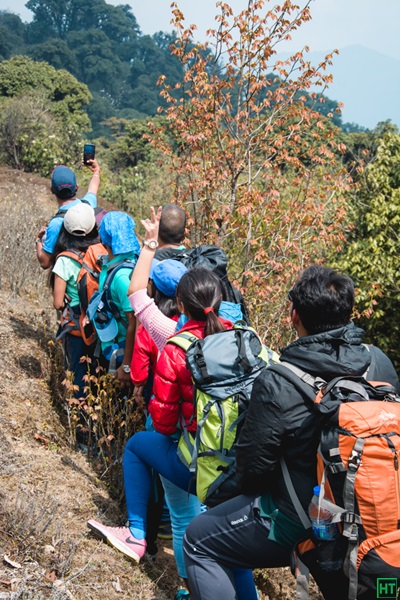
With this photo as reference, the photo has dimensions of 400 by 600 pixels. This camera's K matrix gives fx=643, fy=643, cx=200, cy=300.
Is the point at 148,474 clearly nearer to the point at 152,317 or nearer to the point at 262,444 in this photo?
the point at 152,317

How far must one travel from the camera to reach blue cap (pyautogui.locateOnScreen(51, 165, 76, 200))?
4.62 meters

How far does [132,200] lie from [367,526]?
1861cm

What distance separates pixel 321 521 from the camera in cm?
203

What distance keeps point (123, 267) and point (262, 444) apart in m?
1.72

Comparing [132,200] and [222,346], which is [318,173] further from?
[132,200]

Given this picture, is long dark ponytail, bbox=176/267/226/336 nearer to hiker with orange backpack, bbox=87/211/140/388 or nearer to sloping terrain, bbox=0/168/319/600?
hiker with orange backpack, bbox=87/211/140/388

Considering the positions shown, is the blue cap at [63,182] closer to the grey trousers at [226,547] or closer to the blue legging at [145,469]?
the blue legging at [145,469]

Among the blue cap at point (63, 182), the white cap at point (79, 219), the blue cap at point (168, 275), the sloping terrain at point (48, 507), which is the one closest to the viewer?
the sloping terrain at point (48, 507)

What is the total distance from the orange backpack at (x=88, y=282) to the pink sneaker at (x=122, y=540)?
1.34m

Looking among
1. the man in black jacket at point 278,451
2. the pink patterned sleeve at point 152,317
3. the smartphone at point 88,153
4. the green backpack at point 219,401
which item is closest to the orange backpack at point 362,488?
the man in black jacket at point 278,451

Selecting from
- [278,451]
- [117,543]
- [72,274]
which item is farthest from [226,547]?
[72,274]

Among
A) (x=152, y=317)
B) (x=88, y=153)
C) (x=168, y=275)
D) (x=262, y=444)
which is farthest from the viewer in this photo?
(x=88, y=153)

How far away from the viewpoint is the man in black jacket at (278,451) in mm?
2143

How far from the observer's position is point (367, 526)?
196 cm
